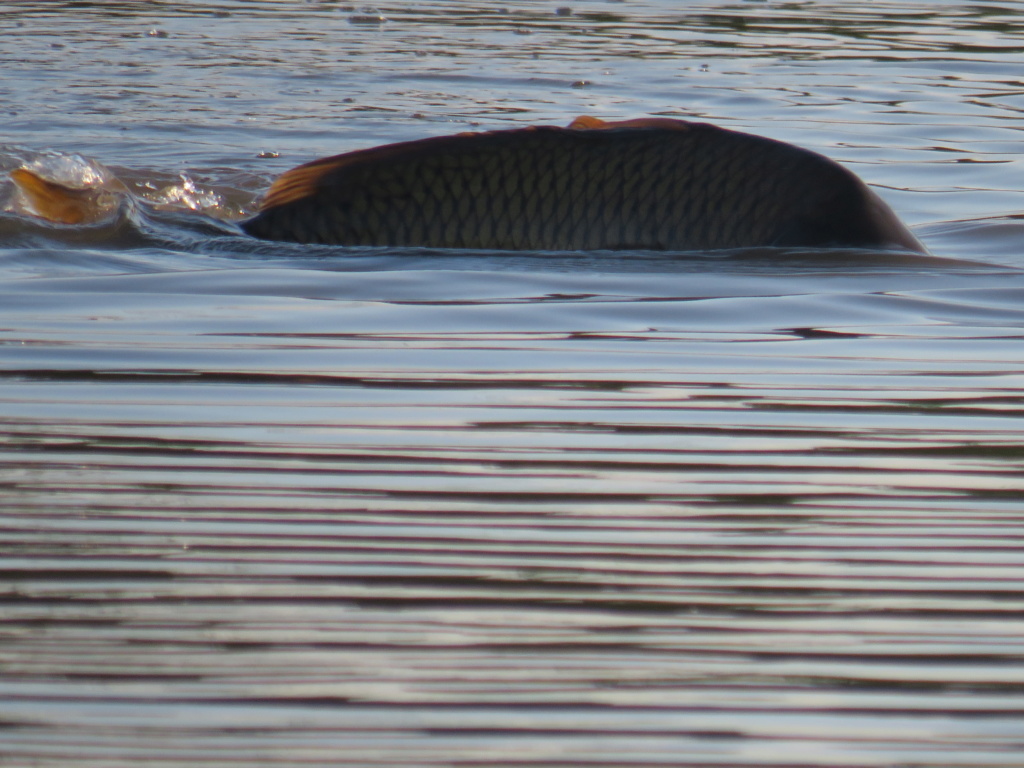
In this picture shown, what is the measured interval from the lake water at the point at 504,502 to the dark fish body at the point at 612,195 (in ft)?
0.34

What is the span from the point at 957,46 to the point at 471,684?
8.45m

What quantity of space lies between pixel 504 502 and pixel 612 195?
177cm

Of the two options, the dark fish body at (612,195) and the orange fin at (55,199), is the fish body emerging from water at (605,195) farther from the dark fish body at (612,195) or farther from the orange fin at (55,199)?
the orange fin at (55,199)

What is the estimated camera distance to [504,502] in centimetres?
169

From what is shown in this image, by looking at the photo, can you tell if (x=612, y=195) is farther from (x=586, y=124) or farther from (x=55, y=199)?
(x=55, y=199)

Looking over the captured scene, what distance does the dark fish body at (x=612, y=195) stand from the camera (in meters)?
3.35

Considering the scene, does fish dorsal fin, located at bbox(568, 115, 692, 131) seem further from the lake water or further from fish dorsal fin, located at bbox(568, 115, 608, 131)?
the lake water

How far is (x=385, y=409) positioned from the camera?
203 centimetres

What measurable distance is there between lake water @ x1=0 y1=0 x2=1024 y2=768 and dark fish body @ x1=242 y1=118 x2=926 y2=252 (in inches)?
4.0

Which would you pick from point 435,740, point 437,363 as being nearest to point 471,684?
point 435,740

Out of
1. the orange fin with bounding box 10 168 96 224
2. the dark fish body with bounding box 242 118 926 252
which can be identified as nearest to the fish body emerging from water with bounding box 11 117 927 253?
the dark fish body with bounding box 242 118 926 252

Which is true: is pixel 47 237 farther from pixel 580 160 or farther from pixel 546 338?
pixel 546 338

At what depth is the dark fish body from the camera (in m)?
3.35

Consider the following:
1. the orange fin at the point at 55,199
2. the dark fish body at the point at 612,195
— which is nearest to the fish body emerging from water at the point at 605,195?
the dark fish body at the point at 612,195
